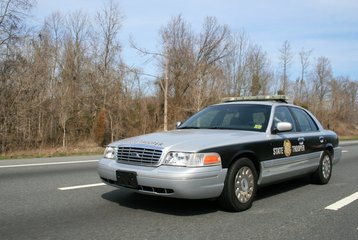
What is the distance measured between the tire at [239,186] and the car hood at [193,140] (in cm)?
36

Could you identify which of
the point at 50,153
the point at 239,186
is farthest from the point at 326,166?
the point at 50,153

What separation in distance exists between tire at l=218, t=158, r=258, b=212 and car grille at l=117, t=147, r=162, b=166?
1.04 m

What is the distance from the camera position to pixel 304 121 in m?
8.38

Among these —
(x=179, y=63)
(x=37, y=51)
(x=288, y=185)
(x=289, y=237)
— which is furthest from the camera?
(x=179, y=63)

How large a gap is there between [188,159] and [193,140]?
429 mm

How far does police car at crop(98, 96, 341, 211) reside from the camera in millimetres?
5496

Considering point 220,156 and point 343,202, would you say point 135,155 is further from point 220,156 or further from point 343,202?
point 343,202

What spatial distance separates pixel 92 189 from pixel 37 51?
781 inches

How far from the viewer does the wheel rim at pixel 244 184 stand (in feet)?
19.8

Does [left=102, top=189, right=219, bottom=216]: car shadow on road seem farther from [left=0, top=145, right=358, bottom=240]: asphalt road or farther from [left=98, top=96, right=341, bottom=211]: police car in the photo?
[left=98, top=96, right=341, bottom=211]: police car

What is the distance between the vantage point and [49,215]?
5680 millimetres

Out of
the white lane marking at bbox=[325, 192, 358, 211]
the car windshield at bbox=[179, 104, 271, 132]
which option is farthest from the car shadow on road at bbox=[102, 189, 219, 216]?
the white lane marking at bbox=[325, 192, 358, 211]

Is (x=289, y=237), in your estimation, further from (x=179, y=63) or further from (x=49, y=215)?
(x=179, y=63)

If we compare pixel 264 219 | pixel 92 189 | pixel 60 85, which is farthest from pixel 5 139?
pixel 264 219
